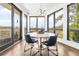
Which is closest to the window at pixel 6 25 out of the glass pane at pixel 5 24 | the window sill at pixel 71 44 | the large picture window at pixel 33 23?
the glass pane at pixel 5 24

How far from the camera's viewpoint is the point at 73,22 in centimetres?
537

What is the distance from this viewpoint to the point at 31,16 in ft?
34.8

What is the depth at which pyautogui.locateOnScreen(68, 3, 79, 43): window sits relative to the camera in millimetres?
5066

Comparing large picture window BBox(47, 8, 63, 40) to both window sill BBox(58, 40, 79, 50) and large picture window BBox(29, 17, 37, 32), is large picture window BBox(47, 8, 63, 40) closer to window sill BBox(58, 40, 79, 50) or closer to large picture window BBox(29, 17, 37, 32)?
window sill BBox(58, 40, 79, 50)

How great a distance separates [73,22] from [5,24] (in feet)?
9.50

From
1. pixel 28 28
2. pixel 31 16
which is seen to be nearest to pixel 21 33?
pixel 28 28

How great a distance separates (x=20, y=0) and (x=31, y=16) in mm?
8155

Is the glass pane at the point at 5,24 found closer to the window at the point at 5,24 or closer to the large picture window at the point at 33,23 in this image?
the window at the point at 5,24

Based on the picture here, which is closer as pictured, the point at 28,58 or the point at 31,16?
the point at 28,58

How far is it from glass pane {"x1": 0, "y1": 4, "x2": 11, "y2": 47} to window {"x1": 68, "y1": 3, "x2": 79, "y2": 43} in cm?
274

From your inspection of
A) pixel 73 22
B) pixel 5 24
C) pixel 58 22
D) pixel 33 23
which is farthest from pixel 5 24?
pixel 33 23

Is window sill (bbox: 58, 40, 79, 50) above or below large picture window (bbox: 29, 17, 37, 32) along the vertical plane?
below

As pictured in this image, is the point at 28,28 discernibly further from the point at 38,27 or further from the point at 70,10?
the point at 70,10

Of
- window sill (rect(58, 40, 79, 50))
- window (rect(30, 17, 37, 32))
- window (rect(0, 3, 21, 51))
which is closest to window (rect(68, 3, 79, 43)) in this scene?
window sill (rect(58, 40, 79, 50))
